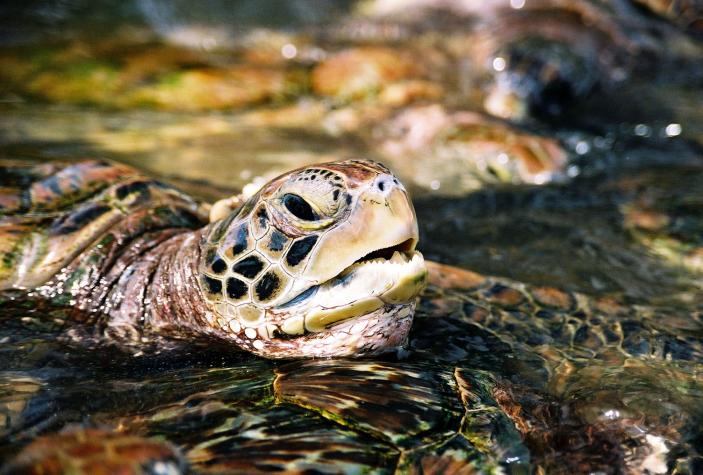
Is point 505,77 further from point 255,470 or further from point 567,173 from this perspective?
point 255,470

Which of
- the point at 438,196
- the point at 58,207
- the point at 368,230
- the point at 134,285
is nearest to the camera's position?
the point at 368,230

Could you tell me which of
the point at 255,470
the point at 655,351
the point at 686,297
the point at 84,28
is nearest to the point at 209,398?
the point at 255,470

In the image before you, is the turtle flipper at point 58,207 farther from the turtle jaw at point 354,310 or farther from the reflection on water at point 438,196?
the turtle jaw at point 354,310

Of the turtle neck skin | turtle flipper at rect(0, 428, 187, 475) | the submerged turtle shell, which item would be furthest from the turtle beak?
turtle flipper at rect(0, 428, 187, 475)

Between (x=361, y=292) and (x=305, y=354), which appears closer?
(x=361, y=292)

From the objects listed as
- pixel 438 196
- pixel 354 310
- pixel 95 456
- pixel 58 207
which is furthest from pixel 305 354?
pixel 438 196

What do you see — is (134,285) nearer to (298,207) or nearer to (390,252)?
(298,207)

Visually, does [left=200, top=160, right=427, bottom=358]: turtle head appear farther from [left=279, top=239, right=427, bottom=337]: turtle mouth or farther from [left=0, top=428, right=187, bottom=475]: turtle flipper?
[left=0, top=428, right=187, bottom=475]: turtle flipper
